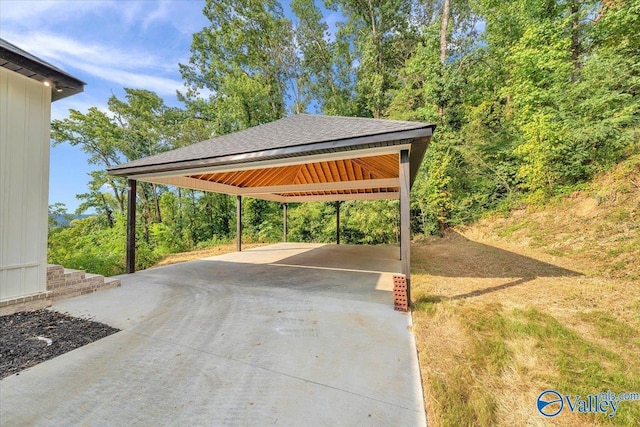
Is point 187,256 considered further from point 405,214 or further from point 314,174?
point 405,214

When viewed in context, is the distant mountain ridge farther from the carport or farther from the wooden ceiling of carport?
the wooden ceiling of carport

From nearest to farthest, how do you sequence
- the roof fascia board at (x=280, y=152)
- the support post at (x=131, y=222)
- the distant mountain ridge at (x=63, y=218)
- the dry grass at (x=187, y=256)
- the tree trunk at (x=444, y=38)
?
1. the roof fascia board at (x=280, y=152)
2. the support post at (x=131, y=222)
3. the dry grass at (x=187, y=256)
4. the tree trunk at (x=444, y=38)
5. the distant mountain ridge at (x=63, y=218)

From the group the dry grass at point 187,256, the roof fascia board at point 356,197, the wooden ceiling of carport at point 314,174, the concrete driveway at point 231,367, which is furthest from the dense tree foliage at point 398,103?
the concrete driveway at point 231,367

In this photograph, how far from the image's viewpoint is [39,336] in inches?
112

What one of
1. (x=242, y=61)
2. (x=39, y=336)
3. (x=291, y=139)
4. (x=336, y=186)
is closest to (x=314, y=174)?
(x=336, y=186)

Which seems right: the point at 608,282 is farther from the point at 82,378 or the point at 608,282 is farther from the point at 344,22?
the point at 344,22

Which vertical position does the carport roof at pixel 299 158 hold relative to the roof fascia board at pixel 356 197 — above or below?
above

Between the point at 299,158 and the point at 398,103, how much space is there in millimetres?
10858

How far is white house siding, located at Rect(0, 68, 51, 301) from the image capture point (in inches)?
137

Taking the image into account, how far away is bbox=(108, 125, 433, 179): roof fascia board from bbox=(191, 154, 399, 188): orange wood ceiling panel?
4.16 feet

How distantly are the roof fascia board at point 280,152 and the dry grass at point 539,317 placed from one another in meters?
2.57

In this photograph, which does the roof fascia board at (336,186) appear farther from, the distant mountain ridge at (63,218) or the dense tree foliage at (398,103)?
the distant mountain ridge at (63,218)

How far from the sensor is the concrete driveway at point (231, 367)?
174cm

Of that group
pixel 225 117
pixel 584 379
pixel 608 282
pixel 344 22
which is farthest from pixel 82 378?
pixel 344 22
